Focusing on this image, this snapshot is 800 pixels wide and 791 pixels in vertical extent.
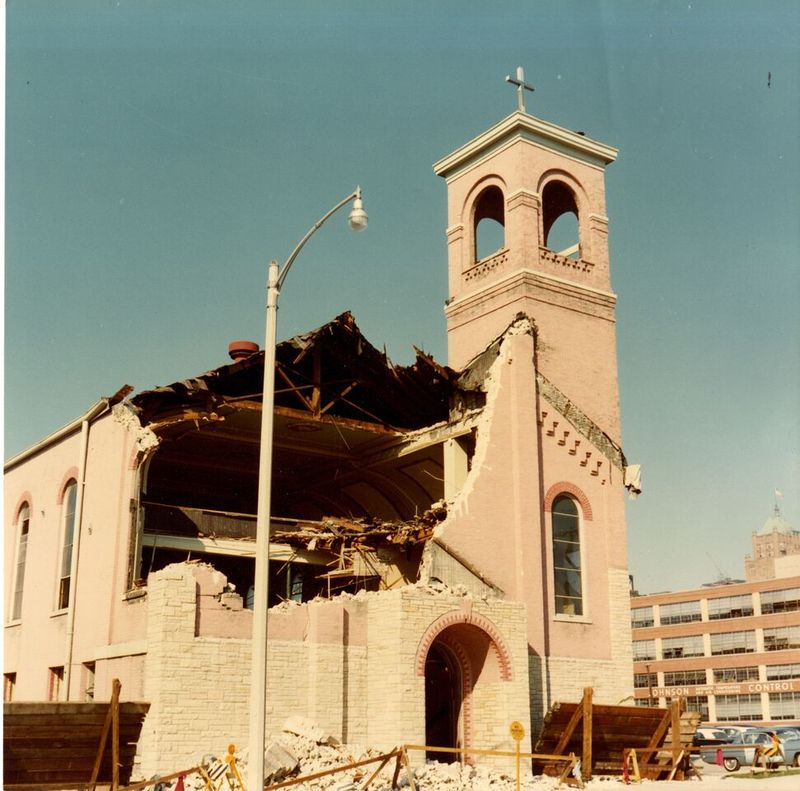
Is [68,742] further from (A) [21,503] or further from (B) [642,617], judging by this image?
(B) [642,617]

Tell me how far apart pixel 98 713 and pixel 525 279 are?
1844 centimetres

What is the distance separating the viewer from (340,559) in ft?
95.2

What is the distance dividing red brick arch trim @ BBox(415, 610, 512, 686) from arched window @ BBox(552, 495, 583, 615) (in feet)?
13.3

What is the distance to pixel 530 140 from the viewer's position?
3369cm

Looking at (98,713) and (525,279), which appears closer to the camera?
(98,713)

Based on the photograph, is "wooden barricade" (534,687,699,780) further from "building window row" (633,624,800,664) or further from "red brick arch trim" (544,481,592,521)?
"building window row" (633,624,800,664)

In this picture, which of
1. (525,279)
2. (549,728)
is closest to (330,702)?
(549,728)

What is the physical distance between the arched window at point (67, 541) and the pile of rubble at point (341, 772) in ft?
29.0

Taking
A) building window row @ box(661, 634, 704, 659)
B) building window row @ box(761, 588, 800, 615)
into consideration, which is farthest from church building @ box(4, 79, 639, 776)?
building window row @ box(661, 634, 704, 659)

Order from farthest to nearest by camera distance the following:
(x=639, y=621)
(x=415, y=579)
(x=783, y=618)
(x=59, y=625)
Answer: (x=639, y=621)
(x=783, y=618)
(x=415, y=579)
(x=59, y=625)

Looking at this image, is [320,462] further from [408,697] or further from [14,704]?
[14,704]

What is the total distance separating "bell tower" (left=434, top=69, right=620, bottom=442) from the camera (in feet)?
104

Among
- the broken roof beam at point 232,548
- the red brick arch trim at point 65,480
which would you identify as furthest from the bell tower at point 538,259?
the red brick arch trim at point 65,480

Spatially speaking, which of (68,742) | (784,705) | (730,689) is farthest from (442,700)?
(730,689)
